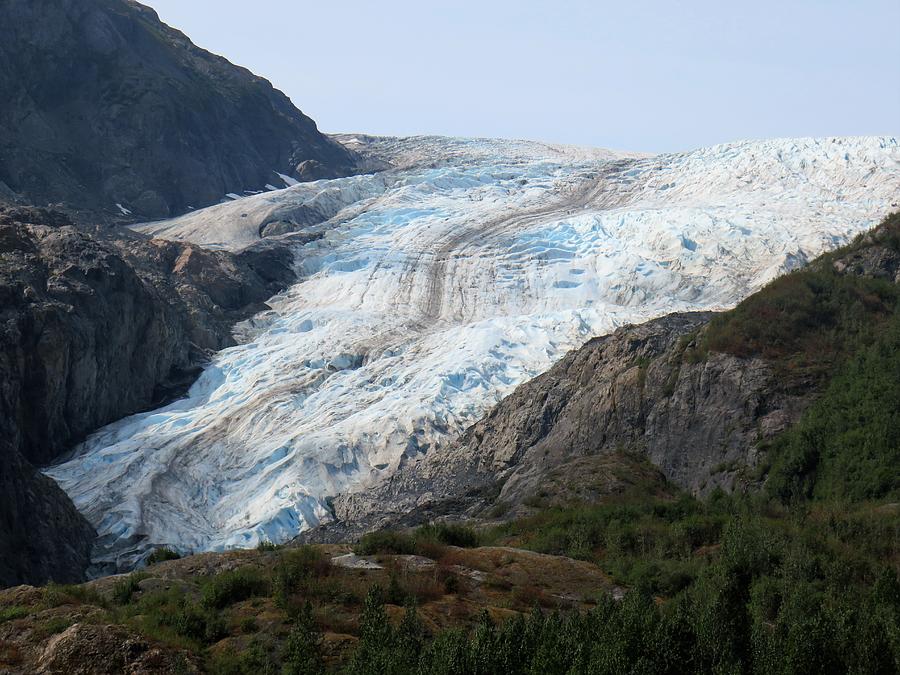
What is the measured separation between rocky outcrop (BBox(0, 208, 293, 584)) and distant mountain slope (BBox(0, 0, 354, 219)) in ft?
53.9

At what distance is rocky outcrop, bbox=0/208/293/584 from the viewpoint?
32.9 metres

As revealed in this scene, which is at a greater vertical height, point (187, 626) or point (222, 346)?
point (222, 346)

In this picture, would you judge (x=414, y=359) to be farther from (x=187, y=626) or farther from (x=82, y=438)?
(x=187, y=626)

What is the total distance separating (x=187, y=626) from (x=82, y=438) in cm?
3291

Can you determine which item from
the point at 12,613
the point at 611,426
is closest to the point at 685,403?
the point at 611,426

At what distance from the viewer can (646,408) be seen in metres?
33.5

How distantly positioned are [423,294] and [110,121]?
32258mm

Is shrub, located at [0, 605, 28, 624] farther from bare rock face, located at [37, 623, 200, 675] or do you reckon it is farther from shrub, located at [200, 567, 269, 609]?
shrub, located at [200, 567, 269, 609]

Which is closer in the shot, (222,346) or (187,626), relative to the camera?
(187,626)

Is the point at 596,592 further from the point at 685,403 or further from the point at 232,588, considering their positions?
the point at 685,403

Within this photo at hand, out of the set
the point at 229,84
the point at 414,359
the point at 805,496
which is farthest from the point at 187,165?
the point at 805,496

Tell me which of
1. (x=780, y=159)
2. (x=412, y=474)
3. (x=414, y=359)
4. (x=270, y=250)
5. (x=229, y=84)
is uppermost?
(x=229, y=84)

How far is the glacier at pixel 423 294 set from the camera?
135ft

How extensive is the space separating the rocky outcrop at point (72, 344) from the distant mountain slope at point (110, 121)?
16.4m
